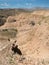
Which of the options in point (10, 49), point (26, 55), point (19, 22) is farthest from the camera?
point (19, 22)

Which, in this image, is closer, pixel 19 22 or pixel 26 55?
pixel 26 55

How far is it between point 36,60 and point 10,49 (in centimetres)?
187

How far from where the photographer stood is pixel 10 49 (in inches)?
589

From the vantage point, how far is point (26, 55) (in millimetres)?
16250

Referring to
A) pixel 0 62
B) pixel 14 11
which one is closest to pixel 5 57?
pixel 0 62

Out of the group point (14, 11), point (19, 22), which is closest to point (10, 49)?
point (19, 22)

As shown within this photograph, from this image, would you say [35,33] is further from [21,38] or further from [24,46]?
[24,46]

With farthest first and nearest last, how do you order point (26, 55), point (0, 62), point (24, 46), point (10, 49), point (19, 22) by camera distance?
point (19, 22)
point (24, 46)
point (26, 55)
point (10, 49)
point (0, 62)

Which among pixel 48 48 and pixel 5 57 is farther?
pixel 48 48

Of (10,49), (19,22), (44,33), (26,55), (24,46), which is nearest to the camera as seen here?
(10,49)

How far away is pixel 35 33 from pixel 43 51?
4.12 m

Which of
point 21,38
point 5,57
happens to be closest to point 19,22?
point 21,38

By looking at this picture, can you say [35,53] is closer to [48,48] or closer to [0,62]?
[48,48]

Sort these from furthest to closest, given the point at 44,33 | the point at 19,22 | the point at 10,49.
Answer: the point at 19,22 < the point at 44,33 < the point at 10,49
